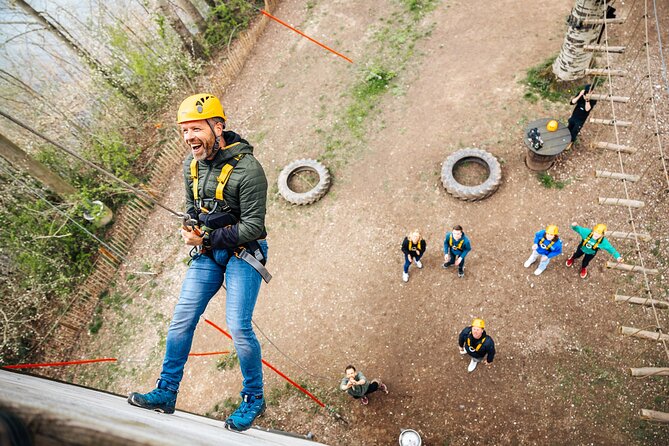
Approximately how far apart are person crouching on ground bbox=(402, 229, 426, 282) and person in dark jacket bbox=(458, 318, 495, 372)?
1.72 meters

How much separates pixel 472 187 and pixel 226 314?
6593mm

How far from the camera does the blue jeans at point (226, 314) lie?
396 centimetres

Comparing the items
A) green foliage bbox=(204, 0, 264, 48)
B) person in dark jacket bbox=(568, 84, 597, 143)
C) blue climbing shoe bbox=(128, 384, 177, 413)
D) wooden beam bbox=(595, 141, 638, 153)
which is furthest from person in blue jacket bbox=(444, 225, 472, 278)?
green foliage bbox=(204, 0, 264, 48)

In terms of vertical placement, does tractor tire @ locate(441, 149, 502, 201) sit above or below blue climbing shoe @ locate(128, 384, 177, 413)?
below

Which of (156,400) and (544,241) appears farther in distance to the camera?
(544,241)

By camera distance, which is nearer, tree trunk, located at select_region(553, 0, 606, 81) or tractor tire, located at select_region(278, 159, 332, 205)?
tree trunk, located at select_region(553, 0, 606, 81)

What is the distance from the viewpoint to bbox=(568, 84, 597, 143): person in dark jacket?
7812 millimetres

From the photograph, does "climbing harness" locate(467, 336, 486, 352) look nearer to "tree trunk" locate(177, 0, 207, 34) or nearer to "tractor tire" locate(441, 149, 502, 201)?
"tractor tire" locate(441, 149, 502, 201)

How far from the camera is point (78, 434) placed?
0.99 m

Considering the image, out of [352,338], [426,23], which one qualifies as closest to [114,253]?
[352,338]

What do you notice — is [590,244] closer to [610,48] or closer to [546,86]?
[610,48]

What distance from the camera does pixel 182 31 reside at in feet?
46.6

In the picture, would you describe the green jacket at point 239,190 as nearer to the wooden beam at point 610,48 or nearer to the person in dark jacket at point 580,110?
the wooden beam at point 610,48

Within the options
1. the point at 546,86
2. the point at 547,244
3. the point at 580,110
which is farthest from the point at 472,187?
the point at 546,86
